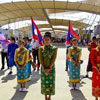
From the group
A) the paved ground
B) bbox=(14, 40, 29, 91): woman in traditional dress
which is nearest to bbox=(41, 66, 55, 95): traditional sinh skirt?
the paved ground

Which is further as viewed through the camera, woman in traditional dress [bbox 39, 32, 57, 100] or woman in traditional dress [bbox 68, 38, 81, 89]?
woman in traditional dress [bbox 68, 38, 81, 89]

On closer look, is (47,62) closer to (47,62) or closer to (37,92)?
(47,62)

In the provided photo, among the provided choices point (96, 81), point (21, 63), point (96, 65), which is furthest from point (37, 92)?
point (96, 65)

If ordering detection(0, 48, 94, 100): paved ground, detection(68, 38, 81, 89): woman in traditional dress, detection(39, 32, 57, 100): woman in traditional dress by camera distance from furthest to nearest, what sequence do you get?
1. detection(68, 38, 81, 89): woman in traditional dress
2. detection(0, 48, 94, 100): paved ground
3. detection(39, 32, 57, 100): woman in traditional dress

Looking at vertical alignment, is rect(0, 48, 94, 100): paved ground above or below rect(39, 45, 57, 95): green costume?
below

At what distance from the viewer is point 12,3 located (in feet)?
65.2

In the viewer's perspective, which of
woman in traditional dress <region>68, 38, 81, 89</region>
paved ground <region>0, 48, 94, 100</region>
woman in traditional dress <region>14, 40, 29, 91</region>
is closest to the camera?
paved ground <region>0, 48, 94, 100</region>

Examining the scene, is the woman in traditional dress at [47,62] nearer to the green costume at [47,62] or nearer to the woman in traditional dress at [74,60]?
the green costume at [47,62]

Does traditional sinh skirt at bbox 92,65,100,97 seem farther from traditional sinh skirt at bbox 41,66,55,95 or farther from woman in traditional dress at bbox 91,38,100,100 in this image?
traditional sinh skirt at bbox 41,66,55,95

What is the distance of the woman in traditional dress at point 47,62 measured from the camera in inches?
141

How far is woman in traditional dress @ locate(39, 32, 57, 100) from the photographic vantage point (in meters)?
3.58

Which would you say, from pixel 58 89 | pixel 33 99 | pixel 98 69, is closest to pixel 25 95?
pixel 33 99

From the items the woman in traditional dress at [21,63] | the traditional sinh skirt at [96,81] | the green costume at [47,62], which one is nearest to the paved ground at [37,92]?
the woman in traditional dress at [21,63]

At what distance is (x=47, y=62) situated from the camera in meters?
3.61
